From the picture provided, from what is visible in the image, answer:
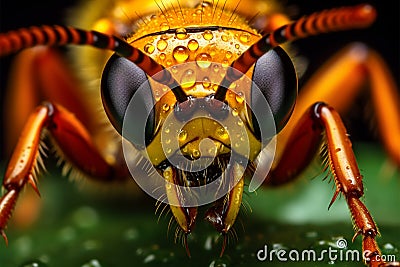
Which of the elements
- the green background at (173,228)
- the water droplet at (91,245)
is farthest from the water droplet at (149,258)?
the water droplet at (91,245)

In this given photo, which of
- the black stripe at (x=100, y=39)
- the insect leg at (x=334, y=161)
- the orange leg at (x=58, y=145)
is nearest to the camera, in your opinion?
the insect leg at (x=334, y=161)

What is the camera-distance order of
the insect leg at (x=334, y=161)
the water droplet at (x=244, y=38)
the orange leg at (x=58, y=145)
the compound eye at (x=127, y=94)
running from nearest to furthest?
1. the insect leg at (x=334, y=161)
2. the compound eye at (x=127, y=94)
3. the orange leg at (x=58, y=145)
4. the water droplet at (x=244, y=38)

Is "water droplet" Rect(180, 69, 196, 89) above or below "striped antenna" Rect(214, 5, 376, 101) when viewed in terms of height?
below

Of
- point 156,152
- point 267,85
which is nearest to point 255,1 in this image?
point 267,85

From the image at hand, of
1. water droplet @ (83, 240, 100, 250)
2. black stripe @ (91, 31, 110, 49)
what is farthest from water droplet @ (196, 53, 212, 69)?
water droplet @ (83, 240, 100, 250)

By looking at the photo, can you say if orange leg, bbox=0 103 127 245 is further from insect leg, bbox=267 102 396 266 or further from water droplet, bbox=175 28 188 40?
insect leg, bbox=267 102 396 266

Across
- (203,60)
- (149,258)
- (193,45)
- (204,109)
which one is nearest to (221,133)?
(204,109)

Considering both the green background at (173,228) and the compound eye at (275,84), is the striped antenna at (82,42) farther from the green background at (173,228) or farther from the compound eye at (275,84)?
the green background at (173,228)
